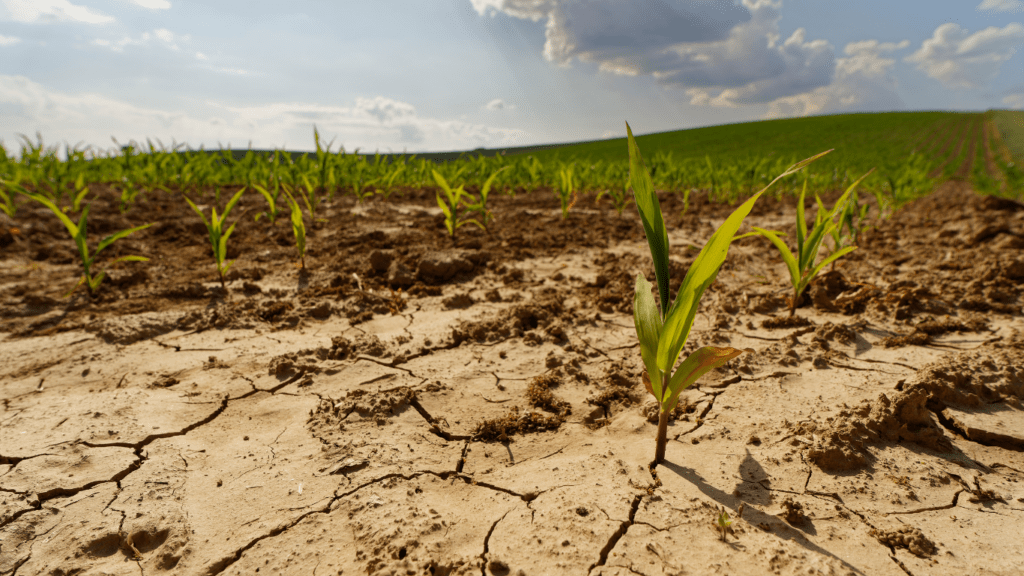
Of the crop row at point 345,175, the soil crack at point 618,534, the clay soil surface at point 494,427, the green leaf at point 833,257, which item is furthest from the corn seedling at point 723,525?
the crop row at point 345,175

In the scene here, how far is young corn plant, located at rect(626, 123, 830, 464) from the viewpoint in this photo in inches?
40.7

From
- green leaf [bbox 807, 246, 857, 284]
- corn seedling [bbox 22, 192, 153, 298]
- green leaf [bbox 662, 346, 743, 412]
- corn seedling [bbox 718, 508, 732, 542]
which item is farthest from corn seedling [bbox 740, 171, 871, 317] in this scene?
corn seedling [bbox 22, 192, 153, 298]

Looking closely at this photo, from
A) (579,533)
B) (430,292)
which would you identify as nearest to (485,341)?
(430,292)

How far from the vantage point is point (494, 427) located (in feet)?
4.86

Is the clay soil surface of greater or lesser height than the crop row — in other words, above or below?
below

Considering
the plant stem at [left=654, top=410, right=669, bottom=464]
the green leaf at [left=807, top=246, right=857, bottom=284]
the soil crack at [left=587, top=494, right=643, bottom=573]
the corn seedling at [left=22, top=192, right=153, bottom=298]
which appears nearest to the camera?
the soil crack at [left=587, top=494, right=643, bottom=573]

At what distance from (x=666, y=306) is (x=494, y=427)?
677 millimetres

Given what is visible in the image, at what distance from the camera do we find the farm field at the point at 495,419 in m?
1.04

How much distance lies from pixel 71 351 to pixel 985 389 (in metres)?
3.41

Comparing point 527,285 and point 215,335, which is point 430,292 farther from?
point 215,335

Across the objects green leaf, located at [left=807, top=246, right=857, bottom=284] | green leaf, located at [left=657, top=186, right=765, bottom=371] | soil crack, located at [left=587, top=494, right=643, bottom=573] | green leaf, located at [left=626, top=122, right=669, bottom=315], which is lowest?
soil crack, located at [left=587, top=494, right=643, bottom=573]

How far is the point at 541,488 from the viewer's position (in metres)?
1.21

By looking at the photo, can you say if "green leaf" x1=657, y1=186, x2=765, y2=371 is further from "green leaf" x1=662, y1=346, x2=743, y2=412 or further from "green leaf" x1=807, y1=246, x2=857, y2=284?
"green leaf" x1=807, y1=246, x2=857, y2=284

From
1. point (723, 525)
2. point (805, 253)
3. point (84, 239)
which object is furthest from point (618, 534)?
point (84, 239)
